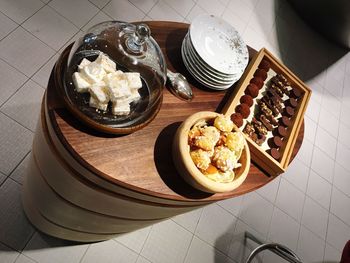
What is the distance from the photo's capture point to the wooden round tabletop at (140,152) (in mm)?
1202

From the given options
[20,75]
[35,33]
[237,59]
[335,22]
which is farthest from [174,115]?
[335,22]

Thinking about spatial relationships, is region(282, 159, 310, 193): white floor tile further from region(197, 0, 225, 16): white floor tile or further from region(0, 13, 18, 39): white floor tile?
region(0, 13, 18, 39): white floor tile

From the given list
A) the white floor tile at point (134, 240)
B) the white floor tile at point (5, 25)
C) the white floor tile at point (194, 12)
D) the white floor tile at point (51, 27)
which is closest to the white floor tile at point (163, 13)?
the white floor tile at point (194, 12)

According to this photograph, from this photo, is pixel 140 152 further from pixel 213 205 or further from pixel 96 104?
pixel 213 205

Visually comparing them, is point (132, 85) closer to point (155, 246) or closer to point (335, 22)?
point (155, 246)

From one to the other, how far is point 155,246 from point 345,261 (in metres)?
1.25

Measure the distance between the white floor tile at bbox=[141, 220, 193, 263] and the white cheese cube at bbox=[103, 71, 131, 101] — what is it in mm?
1555

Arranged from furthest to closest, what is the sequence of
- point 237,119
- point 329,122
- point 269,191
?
1. point 329,122
2. point 269,191
3. point 237,119

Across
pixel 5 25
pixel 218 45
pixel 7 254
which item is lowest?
pixel 7 254

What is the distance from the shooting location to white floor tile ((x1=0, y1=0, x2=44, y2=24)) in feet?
9.18

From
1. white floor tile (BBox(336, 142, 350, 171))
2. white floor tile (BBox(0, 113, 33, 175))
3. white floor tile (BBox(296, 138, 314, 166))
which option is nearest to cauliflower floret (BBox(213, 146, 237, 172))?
white floor tile (BBox(0, 113, 33, 175))

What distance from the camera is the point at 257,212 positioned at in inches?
122

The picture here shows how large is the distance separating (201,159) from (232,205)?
6.08ft

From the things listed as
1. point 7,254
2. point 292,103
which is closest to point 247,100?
point 292,103
